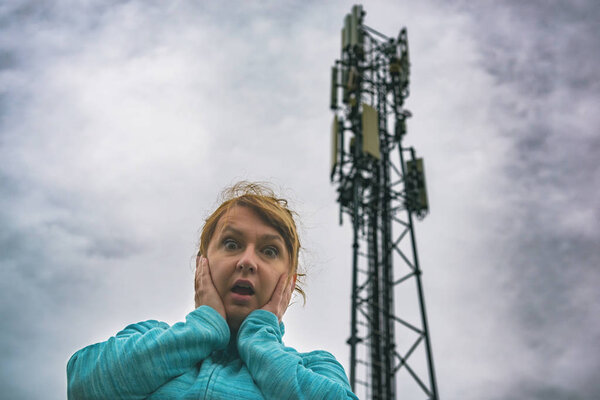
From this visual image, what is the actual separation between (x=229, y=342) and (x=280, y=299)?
0.21 m

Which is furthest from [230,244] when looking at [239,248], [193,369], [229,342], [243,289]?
[193,369]

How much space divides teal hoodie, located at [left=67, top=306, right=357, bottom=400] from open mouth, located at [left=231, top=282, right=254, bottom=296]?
0.40 feet

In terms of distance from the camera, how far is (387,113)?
12.7m

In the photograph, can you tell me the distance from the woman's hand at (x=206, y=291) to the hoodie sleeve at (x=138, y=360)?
10 centimetres

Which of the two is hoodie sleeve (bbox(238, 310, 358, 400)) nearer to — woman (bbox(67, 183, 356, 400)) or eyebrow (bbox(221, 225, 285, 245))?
woman (bbox(67, 183, 356, 400))

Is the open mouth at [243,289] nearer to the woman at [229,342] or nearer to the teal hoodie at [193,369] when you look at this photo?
the woman at [229,342]

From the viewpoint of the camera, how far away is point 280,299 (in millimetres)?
1643

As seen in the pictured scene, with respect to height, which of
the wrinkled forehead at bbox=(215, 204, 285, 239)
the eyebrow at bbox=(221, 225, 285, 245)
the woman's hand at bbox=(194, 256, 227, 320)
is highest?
the wrinkled forehead at bbox=(215, 204, 285, 239)

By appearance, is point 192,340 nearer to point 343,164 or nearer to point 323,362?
point 323,362

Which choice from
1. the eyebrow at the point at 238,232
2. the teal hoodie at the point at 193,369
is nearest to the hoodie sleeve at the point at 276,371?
the teal hoodie at the point at 193,369

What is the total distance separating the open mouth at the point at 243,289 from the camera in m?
1.57

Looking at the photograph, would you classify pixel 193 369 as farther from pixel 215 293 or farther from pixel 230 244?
pixel 230 244

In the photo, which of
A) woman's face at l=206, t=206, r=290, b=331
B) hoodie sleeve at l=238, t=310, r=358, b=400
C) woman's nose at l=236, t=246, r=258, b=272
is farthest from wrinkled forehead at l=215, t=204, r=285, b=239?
hoodie sleeve at l=238, t=310, r=358, b=400

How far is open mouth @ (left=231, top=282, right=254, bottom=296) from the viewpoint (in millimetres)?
1567
